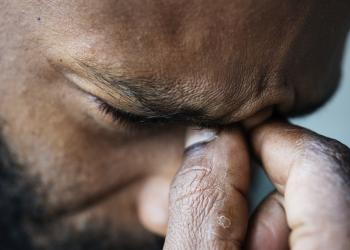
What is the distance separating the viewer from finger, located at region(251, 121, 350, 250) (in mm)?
618

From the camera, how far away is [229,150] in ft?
2.49

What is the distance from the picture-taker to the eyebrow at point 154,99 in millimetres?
670

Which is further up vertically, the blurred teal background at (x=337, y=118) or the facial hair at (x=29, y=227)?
the blurred teal background at (x=337, y=118)

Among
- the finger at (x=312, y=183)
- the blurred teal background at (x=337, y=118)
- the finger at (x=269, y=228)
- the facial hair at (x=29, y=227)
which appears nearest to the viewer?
the finger at (x=312, y=183)

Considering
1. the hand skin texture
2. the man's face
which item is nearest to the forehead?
the man's face

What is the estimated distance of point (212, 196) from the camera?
2.38 feet

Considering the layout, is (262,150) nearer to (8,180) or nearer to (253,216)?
(253,216)

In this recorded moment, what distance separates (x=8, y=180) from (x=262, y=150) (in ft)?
1.32

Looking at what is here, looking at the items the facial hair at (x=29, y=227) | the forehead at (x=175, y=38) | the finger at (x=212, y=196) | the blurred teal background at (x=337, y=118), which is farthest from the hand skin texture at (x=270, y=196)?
the blurred teal background at (x=337, y=118)

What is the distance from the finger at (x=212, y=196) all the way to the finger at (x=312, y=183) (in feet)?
0.16

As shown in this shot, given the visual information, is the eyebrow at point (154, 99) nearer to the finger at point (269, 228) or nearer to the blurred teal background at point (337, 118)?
the finger at point (269, 228)

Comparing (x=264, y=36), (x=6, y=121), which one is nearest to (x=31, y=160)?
(x=6, y=121)

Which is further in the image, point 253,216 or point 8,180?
point 8,180

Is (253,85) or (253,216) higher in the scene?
(253,85)
